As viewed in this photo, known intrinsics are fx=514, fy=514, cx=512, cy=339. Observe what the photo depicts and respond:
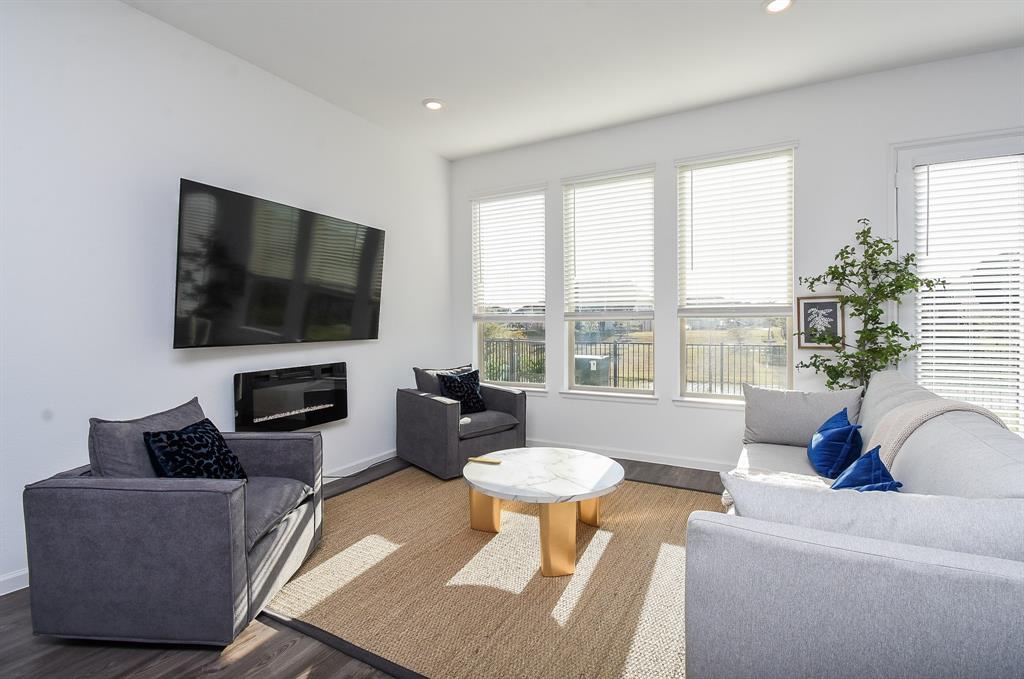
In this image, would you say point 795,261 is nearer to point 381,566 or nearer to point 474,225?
point 474,225

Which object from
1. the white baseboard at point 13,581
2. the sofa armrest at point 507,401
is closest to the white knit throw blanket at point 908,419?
the sofa armrest at point 507,401

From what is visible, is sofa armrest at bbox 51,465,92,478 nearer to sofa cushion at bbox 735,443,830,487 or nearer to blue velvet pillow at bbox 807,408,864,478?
sofa cushion at bbox 735,443,830,487

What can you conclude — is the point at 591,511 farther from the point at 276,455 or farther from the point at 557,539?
the point at 276,455

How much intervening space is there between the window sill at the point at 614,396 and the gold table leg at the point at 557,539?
2.09m

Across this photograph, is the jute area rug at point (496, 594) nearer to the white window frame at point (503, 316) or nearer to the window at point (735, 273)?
the window at point (735, 273)

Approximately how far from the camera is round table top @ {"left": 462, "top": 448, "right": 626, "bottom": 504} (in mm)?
2463

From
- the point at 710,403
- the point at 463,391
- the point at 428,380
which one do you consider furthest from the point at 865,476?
the point at 428,380

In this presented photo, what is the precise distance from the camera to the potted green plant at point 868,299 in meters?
3.35

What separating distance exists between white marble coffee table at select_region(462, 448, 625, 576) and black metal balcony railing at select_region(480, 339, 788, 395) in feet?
5.18

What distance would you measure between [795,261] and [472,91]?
2.70 m

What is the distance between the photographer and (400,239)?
470cm

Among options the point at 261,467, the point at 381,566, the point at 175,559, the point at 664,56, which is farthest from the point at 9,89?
the point at 664,56

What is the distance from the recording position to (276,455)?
8.68ft

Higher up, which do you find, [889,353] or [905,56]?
[905,56]
